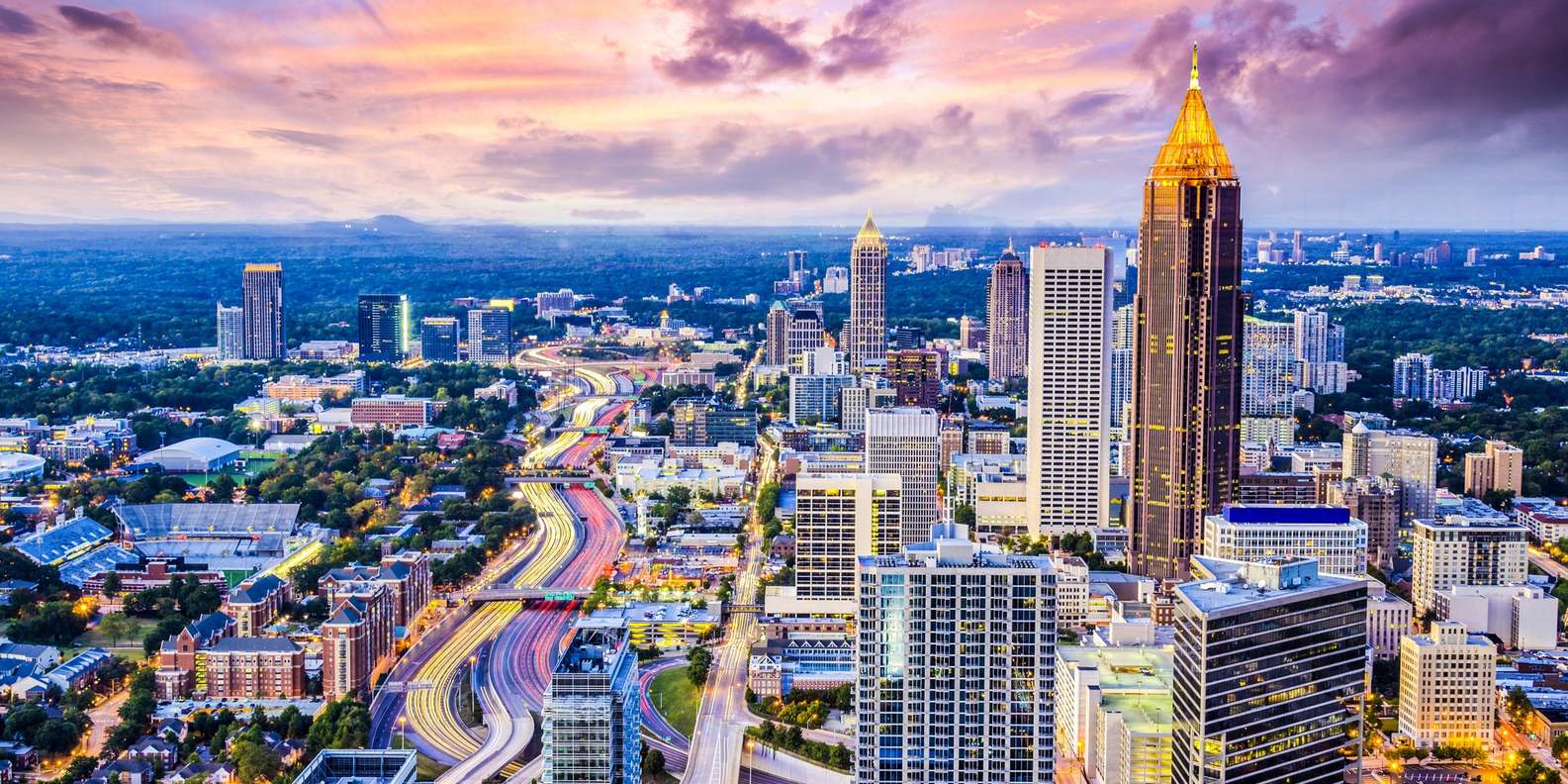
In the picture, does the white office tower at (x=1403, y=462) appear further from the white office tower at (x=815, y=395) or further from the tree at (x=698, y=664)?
the white office tower at (x=815, y=395)

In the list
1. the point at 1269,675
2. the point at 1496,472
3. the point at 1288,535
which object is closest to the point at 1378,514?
the point at 1496,472

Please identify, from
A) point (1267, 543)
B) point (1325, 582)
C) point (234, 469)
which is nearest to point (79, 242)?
point (234, 469)

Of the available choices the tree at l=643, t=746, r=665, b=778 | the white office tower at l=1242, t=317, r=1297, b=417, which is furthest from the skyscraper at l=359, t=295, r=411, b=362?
the tree at l=643, t=746, r=665, b=778

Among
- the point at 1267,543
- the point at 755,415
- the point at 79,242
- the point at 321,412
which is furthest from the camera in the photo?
the point at 79,242

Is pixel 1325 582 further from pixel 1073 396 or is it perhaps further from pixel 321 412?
pixel 321 412

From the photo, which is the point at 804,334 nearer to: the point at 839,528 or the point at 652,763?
the point at 839,528

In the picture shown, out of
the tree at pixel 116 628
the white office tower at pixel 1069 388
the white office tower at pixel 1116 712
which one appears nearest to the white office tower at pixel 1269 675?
the white office tower at pixel 1116 712
